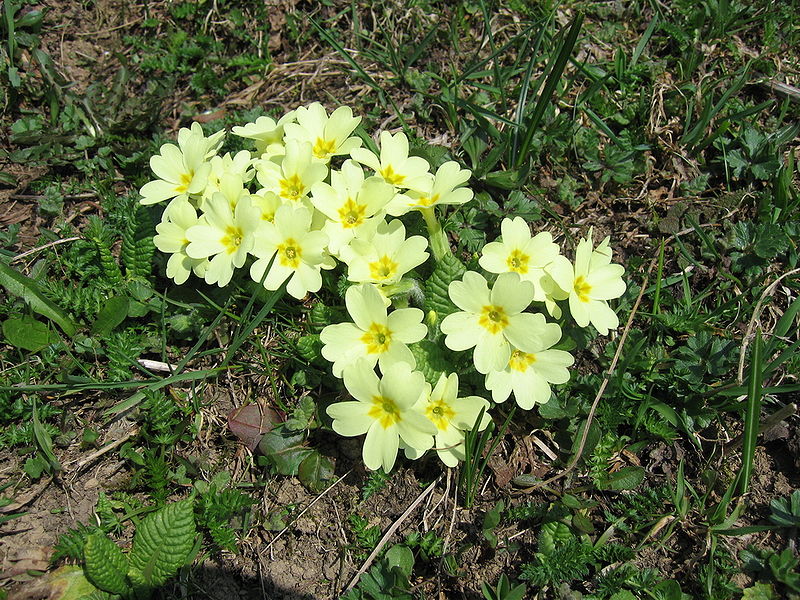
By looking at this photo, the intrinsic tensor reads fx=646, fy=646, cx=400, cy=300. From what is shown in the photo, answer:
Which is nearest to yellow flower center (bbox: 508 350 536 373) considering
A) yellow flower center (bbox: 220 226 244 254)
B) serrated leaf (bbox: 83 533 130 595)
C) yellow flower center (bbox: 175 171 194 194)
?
yellow flower center (bbox: 220 226 244 254)

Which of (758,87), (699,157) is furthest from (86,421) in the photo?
(758,87)

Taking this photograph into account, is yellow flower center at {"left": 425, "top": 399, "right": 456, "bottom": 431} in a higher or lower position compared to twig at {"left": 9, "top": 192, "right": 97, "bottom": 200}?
higher

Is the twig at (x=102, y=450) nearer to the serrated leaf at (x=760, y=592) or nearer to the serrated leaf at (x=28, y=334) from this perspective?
the serrated leaf at (x=28, y=334)

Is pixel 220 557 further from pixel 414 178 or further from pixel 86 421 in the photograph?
pixel 414 178

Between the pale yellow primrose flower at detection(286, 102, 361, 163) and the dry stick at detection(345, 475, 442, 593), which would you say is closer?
the dry stick at detection(345, 475, 442, 593)

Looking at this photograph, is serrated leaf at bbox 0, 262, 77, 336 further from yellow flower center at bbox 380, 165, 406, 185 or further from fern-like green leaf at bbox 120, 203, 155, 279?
yellow flower center at bbox 380, 165, 406, 185
